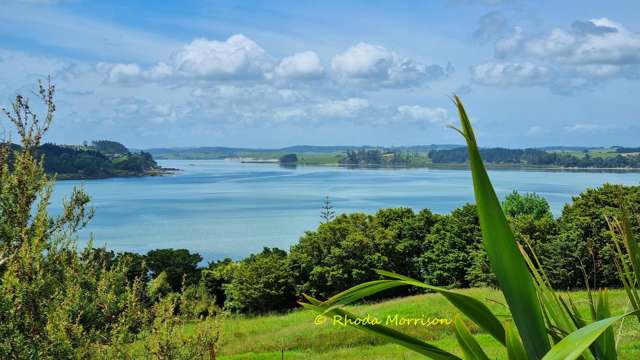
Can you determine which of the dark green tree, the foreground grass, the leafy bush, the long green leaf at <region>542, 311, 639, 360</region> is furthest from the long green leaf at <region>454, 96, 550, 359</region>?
the dark green tree

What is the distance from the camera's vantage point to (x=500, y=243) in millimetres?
1757

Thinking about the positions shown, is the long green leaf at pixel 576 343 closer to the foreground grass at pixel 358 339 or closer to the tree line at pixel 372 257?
Answer: the foreground grass at pixel 358 339

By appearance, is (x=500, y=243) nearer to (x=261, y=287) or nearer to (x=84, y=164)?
(x=261, y=287)

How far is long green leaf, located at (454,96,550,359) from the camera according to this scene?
5.78ft

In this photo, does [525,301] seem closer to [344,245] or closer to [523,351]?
[523,351]

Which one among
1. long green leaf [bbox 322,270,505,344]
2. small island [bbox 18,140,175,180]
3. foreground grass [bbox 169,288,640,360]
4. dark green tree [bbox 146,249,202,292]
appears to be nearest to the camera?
long green leaf [bbox 322,270,505,344]

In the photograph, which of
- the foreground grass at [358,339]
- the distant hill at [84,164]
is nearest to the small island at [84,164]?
the distant hill at [84,164]

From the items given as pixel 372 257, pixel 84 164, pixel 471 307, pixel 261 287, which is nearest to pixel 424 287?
pixel 471 307

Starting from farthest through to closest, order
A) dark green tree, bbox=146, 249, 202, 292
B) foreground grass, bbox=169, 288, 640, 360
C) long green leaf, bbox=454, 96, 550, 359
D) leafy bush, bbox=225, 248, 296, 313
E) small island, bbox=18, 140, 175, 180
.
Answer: small island, bbox=18, 140, 175, 180 → dark green tree, bbox=146, 249, 202, 292 → leafy bush, bbox=225, 248, 296, 313 → foreground grass, bbox=169, 288, 640, 360 → long green leaf, bbox=454, 96, 550, 359

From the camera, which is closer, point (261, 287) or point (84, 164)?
point (261, 287)

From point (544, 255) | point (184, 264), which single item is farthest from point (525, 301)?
point (184, 264)

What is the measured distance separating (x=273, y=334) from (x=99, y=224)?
77.8m

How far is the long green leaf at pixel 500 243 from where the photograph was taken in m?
1.76

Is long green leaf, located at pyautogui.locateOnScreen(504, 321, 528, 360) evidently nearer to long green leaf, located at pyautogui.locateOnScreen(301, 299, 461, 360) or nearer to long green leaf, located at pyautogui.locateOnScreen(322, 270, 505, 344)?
long green leaf, located at pyautogui.locateOnScreen(322, 270, 505, 344)
